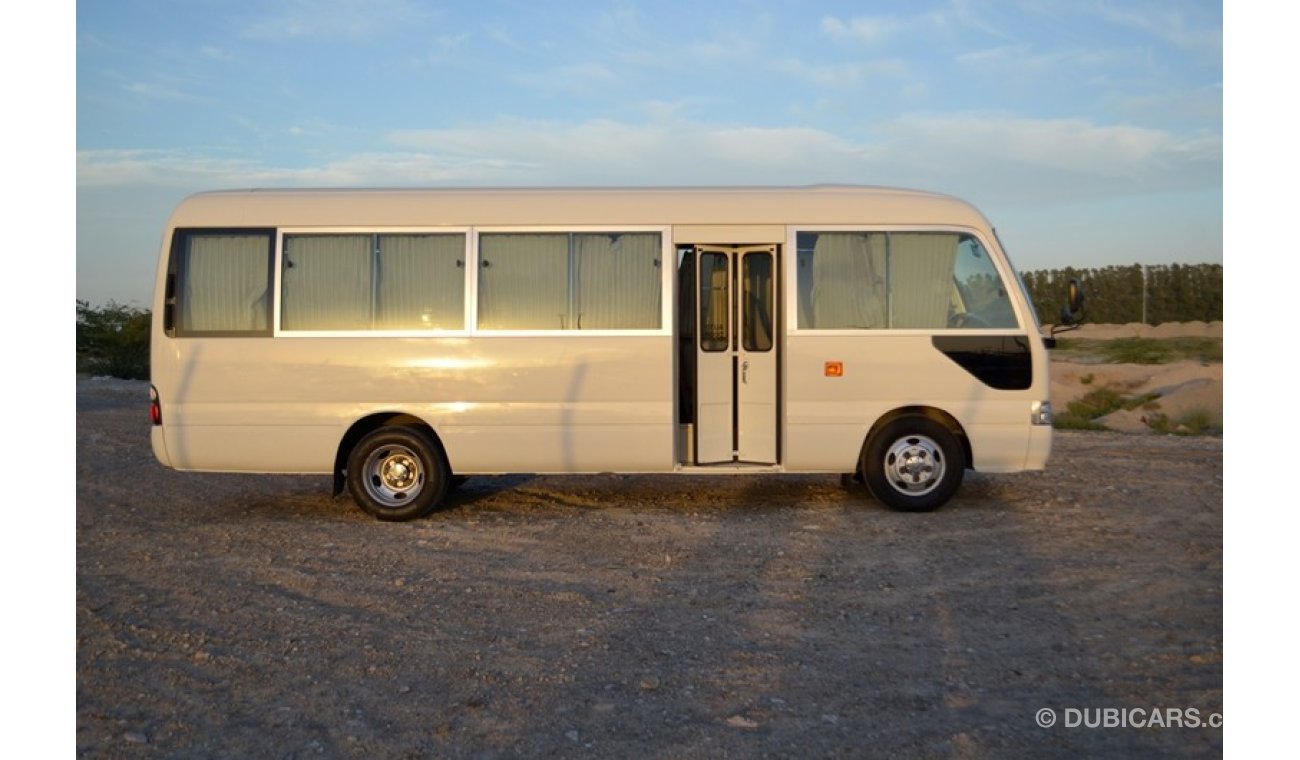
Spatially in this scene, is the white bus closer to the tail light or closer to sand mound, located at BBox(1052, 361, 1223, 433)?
the tail light

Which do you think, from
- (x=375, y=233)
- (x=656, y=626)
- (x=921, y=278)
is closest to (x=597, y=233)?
(x=375, y=233)

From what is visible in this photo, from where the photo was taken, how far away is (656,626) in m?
7.09

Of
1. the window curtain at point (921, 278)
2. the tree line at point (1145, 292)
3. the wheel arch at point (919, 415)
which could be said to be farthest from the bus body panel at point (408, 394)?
the tree line at point (1145, 292)

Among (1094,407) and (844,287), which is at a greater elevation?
(844,287)

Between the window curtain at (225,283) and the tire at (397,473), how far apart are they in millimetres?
1447

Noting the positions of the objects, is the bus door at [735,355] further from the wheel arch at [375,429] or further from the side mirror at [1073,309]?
the side mirror at [1073,309]

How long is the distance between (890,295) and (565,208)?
3.01 metres

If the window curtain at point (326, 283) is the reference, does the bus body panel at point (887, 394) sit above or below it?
below

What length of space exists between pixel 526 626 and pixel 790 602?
67.8 inches

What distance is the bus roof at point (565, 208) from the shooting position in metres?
10.7

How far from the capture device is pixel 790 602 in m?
7.66

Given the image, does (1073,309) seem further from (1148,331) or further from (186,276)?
(1148,331)

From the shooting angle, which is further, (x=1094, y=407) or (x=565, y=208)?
(x=1094, y=407)

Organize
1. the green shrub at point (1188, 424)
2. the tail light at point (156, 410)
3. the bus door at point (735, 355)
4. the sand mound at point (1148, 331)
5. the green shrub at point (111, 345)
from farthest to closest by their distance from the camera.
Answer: the sand mound at point (1148, 331) → the green shrub at point (111, 345) → the green shrub at point (1188, 424) → the bus door at point (735, 355) → the tail light at point (156, 410)
